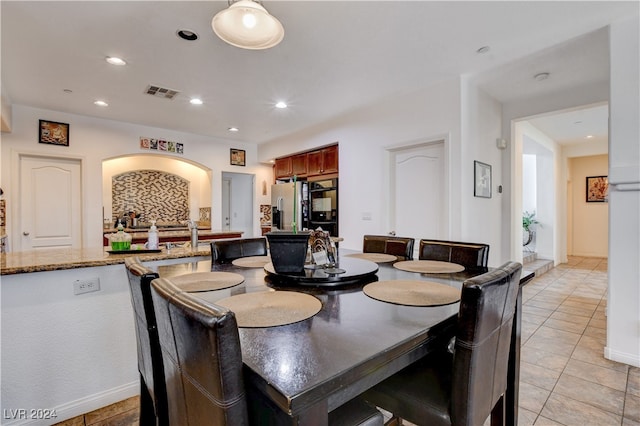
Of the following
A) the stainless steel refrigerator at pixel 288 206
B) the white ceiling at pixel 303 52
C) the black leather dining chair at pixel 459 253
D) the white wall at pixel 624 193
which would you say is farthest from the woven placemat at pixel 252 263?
the stainless steel refrigerator at pixel 288 206

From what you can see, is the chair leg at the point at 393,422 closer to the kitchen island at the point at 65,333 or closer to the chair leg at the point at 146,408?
the chair leg at the point at 146,408

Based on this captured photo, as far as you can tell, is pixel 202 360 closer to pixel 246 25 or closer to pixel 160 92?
pixel 246 25

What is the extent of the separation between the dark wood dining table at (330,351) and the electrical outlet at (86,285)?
1069 millimetres

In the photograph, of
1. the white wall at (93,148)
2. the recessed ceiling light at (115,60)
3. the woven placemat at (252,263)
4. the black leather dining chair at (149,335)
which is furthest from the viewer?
the white wall at (93,148)

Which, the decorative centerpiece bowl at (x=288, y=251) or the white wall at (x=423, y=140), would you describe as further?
the white wall at (x=423, y=140)

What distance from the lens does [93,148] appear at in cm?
441

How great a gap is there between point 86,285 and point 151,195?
Result: 4.68m

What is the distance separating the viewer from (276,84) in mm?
3244

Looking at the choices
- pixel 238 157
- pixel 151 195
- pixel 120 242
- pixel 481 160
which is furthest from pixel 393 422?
pixel 151 195

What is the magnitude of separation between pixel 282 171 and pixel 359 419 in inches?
203

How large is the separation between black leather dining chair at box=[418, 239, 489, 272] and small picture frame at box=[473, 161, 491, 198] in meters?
1.51

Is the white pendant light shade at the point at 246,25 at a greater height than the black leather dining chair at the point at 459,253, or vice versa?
the white pendant light shade at the point at 246,25

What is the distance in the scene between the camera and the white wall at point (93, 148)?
388 centimetres

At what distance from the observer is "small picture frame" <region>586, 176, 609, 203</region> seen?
6.71 metres
